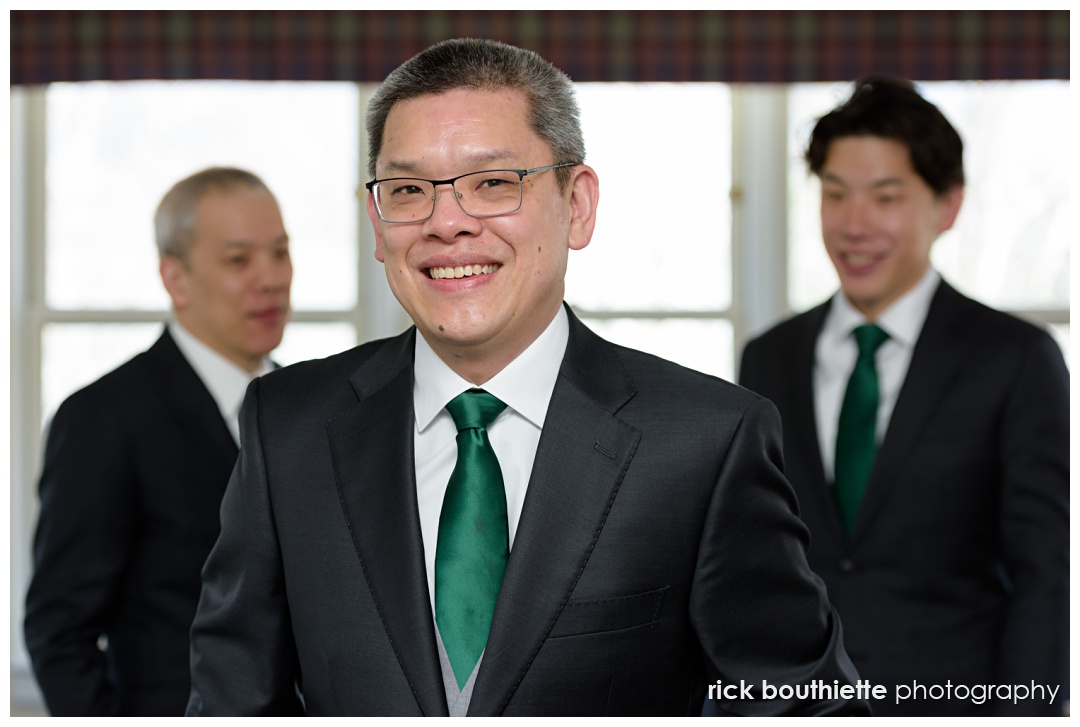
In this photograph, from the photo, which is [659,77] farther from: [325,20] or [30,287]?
[30,287]

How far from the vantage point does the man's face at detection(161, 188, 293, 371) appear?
2.47m

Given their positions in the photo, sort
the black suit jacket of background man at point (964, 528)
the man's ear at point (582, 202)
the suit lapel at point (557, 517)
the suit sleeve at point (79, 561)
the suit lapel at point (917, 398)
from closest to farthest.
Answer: the suit lapel at point (557, 517), the man's ear at point (582, 202), the suit sleeve at point (79, 561), the black suit jacket of background man at point (964, 528), the suit lapel at point (917, 398)

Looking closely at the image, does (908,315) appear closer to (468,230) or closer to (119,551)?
(468,230)

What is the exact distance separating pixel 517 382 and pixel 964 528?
1.23 m

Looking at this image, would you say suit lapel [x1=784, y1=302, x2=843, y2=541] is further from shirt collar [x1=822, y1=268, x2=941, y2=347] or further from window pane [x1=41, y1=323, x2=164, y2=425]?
window pane [x1=41, y1=323, x2=164, y2=425]

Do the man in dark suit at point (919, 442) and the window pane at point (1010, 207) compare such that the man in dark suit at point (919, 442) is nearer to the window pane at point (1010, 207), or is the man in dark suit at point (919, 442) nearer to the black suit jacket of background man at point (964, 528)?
the black suit jacket of background man at point (964, 528)

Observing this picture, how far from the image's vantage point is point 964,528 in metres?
2.36

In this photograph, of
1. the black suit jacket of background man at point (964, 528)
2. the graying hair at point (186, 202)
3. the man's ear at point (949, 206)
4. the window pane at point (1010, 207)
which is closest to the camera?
the black suit jacket of background man at point (964, 528)

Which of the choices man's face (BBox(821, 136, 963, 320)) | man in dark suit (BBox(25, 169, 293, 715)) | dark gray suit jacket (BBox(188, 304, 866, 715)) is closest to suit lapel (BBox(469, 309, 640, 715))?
dark gray suit jacket (BBox(188, 304, 866, 715))

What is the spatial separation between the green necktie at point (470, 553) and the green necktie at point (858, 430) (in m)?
1.18

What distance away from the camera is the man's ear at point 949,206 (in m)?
2.62

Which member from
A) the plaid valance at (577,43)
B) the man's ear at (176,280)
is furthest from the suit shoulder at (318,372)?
the plaid valance at (577,43)

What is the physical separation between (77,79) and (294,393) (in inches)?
101

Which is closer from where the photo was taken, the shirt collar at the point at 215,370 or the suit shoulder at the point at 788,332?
the shirt collar at the point at 215,370
